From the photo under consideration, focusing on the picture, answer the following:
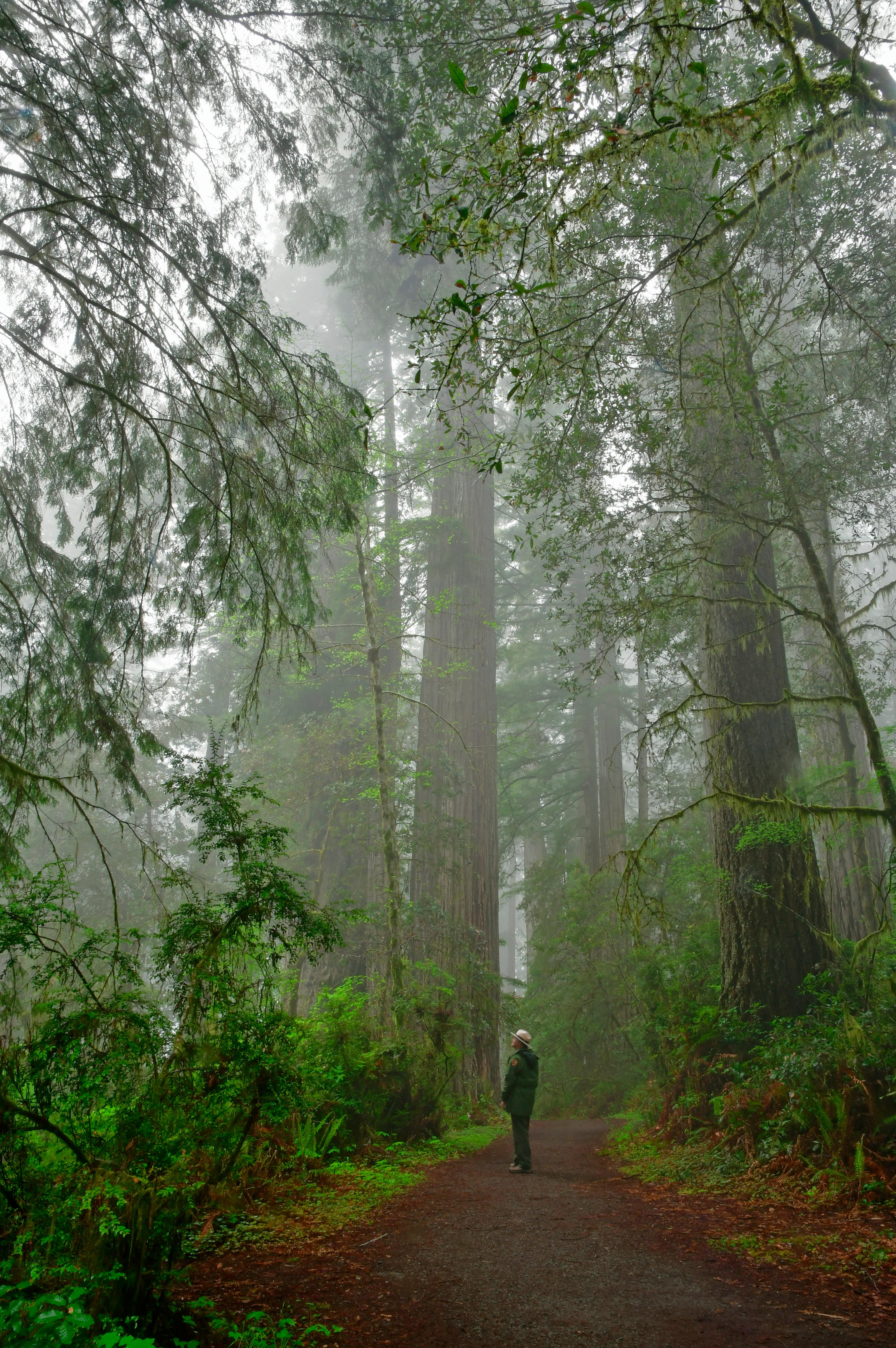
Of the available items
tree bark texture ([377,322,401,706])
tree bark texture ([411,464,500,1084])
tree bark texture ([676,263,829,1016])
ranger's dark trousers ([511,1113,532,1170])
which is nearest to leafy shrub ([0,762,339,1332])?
ranger's dark trousers ([511,1113,532,1170])

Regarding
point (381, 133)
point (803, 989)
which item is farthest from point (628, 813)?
point (381, 133)

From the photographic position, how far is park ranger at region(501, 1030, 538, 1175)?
7.30m

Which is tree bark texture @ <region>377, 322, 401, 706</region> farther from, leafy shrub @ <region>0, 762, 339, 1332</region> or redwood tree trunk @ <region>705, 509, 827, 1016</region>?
leafy shrub @ <region>0, 762, 339, 1332</region>

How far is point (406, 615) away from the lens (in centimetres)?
1744

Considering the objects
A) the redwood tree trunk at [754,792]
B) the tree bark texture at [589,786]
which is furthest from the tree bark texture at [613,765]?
the redwood tree trunk at [754,792]

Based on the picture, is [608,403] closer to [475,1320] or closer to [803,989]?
[803,989]

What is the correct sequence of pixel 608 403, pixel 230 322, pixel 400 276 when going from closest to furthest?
pixel 230 322
pixel 608 403
pixel 400 276

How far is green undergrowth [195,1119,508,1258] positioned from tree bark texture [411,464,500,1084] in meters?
3.89

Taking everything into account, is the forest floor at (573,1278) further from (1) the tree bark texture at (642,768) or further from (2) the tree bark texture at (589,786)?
(2) the tree bark texture at (589,786)

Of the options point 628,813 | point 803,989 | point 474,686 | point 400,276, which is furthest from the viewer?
point 628,813

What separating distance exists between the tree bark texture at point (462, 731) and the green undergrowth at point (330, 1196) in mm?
3887

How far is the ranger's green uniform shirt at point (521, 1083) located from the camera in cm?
751

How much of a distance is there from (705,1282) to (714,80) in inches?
389

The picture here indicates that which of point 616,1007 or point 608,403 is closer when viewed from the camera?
point 608,403
